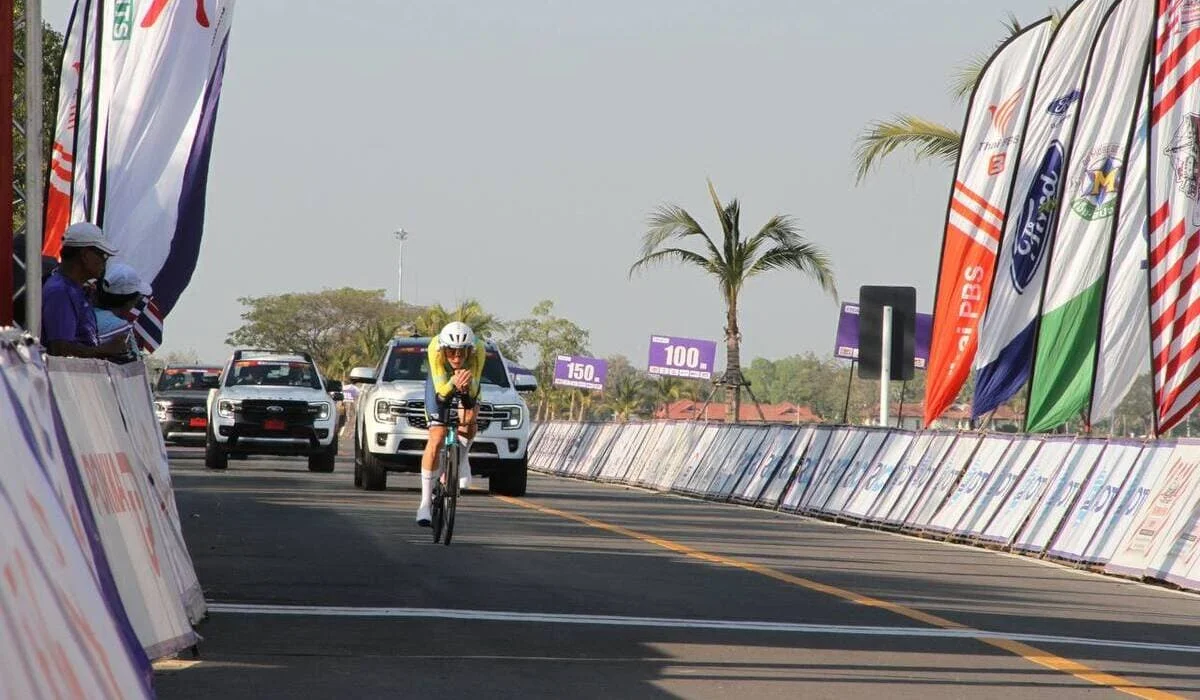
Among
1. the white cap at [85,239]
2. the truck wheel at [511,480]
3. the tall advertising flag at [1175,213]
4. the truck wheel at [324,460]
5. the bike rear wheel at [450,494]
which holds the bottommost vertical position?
the truck wheel at [324,460]

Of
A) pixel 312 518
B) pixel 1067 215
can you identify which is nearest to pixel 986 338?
pixel 1067 215

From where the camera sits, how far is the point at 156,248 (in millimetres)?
17922

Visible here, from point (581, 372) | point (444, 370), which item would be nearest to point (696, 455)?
point (444, 370)

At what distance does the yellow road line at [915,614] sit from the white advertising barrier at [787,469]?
581 cm

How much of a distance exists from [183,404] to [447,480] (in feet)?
78.9

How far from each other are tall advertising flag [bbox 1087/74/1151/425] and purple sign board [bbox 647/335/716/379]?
50170 millimetres

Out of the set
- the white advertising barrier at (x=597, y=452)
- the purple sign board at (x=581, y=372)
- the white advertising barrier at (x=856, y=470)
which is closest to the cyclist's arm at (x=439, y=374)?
the white advertising barrier at (x=856, y=470)

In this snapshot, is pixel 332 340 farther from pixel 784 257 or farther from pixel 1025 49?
pixel 1025 49

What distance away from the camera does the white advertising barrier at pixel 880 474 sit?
2194 centimetres

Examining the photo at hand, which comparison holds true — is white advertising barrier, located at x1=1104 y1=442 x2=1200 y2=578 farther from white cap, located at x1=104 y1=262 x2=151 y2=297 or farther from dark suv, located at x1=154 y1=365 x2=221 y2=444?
dark suv, located at x1=154 y1=365 x2=221 y2=444

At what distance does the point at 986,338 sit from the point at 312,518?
333 inches

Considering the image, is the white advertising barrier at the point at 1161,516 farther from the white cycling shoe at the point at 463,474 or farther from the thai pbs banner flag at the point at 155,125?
the thai pbs banner flag at the point at 155,125

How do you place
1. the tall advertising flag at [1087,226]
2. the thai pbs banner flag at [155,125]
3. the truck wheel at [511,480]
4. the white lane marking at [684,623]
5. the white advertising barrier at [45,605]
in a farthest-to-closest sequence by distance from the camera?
the truck wheel at [511,480] < the tall advertising flag at [1087,226] < the thai pbs banner flag at [155,125] < the white lane marking at [684,623] < the white advertising barrier at [45,605]

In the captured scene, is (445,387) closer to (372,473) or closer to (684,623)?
(684,623)
